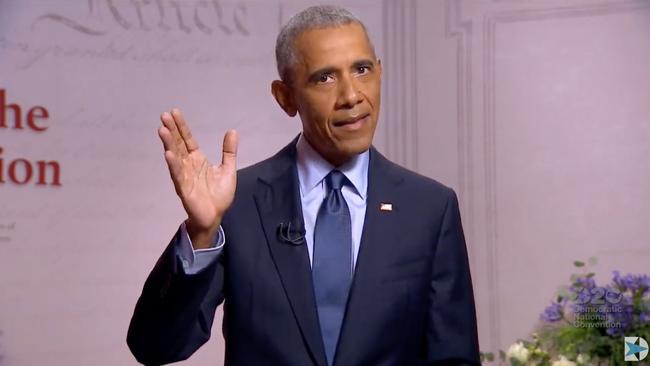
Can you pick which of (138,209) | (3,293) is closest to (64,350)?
(3,293)

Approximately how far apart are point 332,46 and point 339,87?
70 mm

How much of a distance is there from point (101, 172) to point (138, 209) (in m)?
0.18

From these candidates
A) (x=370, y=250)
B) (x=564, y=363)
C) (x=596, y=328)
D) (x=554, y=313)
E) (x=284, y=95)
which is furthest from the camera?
(x=554, y=313)

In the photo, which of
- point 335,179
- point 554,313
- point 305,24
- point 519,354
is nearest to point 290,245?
point 335,179

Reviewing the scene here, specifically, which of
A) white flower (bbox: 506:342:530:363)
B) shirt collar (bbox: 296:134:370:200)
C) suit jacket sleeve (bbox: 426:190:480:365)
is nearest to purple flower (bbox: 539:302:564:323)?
white flower (bbox: 506:342:530:363)

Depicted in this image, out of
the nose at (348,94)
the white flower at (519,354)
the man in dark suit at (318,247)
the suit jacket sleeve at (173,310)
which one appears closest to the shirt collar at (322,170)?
the man in dark suit at (318,247)

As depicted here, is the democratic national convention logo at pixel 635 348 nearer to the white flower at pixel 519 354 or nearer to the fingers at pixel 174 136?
the white flower at pixel 519 354

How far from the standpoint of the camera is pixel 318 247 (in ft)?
5.31

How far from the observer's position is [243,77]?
360 cm

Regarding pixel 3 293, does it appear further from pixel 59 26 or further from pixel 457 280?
pixel 457 280

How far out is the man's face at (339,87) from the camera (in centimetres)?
165

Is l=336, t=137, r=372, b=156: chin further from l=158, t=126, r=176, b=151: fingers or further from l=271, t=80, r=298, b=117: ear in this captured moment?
l=158, t=126, r=176, b=151: fingers

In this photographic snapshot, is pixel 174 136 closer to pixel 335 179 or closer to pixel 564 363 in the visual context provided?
pixel 335 179

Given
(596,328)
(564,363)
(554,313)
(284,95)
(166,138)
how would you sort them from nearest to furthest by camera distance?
(166,138), (284,95), (564,363), (596,328), (554,313)
